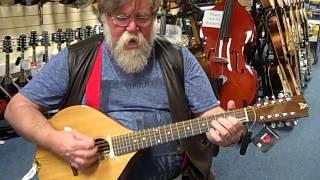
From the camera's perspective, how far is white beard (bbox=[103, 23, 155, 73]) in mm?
1591

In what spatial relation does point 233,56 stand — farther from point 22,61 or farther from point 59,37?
point 22,61

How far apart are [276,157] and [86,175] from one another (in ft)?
6.65

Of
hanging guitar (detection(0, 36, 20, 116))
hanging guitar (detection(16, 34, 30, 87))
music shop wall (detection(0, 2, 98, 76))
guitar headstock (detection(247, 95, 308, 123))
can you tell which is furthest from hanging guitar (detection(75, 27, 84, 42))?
guitar headstock (detection(247, 95, 308, 123))

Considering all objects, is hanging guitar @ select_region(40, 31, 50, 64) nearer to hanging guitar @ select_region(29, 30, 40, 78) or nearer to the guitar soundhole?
hanging guitar @ select_region(29, 30, 40, 78)

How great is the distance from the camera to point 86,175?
4.99ft

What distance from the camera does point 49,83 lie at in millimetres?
1640

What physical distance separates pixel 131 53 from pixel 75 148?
0.42 metres

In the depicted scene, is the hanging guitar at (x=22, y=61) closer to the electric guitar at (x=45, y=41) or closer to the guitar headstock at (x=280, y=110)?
the electric guitar at (x=45, y=41)

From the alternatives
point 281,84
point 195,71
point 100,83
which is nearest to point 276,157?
point 281,84

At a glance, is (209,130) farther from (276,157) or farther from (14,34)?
(14,34)

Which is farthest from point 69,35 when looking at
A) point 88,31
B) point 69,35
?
point 88,31

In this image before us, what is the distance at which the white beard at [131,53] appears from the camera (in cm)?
159

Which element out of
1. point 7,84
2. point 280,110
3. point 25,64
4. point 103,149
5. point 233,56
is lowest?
point 7,84

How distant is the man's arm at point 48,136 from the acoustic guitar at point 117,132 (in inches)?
1.9
